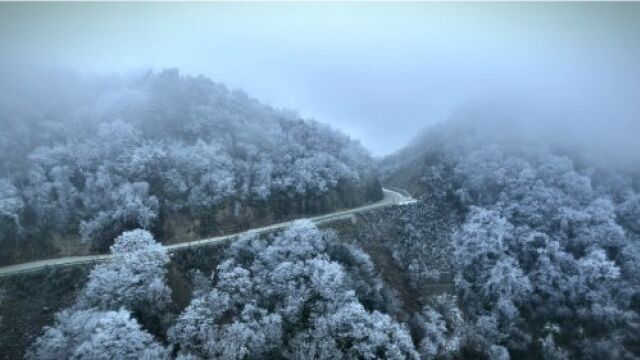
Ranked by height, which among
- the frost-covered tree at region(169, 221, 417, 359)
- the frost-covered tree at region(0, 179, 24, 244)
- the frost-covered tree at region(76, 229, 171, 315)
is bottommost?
the frost-covered tree at region(169, 221, 417, 359)

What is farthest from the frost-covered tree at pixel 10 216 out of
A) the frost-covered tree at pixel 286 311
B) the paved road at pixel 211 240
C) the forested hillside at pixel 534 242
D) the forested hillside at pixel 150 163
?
the forested hillside at pixel 534 242

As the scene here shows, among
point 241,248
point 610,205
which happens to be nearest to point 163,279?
point 241,248

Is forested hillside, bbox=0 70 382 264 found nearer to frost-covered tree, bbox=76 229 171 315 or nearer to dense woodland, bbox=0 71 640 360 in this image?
dense woodland, bbox=0 71 640 360

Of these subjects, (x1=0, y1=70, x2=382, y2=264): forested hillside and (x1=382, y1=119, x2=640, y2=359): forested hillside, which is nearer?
(x1=0, y1=70, x2=382, y2=264): forested hillside

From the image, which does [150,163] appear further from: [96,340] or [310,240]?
[96,340]

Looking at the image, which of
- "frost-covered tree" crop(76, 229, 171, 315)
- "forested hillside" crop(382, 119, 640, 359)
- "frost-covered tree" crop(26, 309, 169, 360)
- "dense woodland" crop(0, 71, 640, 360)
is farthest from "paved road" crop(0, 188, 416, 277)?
"frost-covered tree" crop(26, 309, 169, 360)

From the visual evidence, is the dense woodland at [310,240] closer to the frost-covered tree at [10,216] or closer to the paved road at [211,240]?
the frost-covered tree at [10,216]

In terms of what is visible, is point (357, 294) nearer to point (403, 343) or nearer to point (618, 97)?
point (403, 343)
